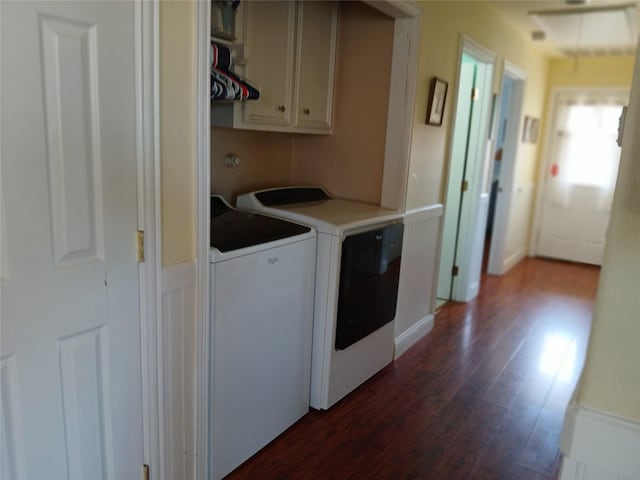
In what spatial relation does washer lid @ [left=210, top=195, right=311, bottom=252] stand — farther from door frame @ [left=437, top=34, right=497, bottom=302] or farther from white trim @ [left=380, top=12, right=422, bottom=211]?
door frame @ [left=437, top=34, right=497, bottom=302]

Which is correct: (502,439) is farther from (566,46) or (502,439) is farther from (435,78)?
(566,46)

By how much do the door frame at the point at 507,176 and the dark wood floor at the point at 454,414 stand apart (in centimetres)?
138

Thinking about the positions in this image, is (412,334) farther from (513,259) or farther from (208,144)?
(513,259)

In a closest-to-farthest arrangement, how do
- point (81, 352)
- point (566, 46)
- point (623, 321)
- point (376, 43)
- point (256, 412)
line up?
point (623, 321)
point (81, 352)
point (256, 412)
point (376, 43)
point (566, 46)

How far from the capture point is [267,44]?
2438 millimetres

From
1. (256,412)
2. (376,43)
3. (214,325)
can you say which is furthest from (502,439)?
(376,43)

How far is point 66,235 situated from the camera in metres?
1.30

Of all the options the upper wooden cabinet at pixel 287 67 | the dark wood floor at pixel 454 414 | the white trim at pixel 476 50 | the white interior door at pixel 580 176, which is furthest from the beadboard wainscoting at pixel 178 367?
the white interior door at pixel 580 176

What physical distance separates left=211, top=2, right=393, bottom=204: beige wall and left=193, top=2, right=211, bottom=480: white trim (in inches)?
40.7

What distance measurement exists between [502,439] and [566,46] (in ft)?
13.8

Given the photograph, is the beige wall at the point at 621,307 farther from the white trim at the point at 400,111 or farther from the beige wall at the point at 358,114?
the beige wall at the point at 358,114

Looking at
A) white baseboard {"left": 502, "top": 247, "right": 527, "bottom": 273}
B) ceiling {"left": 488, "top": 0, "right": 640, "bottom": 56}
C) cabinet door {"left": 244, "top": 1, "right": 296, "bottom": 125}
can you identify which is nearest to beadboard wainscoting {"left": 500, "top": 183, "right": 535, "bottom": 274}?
white baseboard {"left": 502, "top": 247, "right": 527, "bottom": 273}

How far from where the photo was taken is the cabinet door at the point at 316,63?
2658mm

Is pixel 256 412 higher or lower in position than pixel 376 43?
lower
